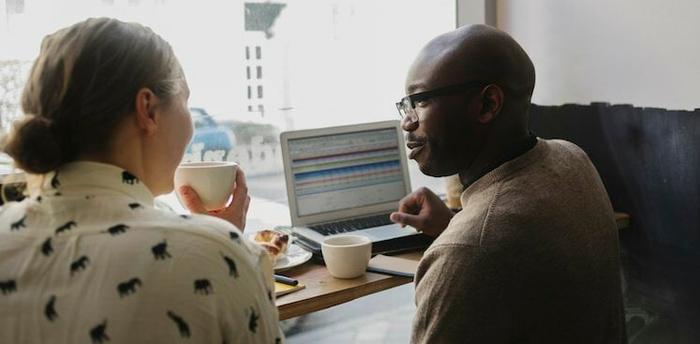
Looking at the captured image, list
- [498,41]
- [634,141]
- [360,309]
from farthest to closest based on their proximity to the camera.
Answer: [360,309], [634,141], [498,41]

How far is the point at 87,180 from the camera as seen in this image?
0.80m

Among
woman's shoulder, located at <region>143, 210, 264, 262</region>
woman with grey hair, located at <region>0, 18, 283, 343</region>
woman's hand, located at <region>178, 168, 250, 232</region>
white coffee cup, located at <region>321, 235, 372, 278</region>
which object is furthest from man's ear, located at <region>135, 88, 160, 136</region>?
white coffee cup, located at <region>321, 235, 372, 278</region>

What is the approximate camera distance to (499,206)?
3.45ft

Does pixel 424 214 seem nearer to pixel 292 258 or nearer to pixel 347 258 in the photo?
pixel 347 258

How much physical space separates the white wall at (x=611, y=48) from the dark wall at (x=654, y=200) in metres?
0.05

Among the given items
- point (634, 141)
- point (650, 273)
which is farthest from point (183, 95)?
point (650, 273)

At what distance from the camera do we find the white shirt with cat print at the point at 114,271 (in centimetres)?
74

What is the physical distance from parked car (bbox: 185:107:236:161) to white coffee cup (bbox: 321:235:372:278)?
0.59 m

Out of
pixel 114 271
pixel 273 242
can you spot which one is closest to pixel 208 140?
pixel 273 242

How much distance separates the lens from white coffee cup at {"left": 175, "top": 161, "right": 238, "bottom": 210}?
4.53 ft

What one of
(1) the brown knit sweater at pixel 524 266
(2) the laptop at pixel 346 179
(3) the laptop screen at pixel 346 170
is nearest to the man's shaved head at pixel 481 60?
(1) the brown knit sweater at pixel 524 266

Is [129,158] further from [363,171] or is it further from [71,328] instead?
[363,171]

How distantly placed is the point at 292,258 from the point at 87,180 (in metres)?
0.87

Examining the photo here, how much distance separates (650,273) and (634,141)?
0.37m
